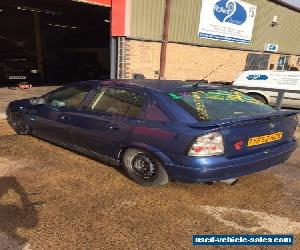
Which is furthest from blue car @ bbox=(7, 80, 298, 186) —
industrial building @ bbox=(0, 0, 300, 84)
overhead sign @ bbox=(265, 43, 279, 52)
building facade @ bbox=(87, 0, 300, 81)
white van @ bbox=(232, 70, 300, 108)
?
overhead sign @ bbox=(265, 43, 279, 52)

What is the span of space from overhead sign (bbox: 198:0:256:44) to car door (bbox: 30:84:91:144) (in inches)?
360

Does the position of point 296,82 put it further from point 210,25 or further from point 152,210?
point 152,210

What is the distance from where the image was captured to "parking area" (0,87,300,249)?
10.5ft

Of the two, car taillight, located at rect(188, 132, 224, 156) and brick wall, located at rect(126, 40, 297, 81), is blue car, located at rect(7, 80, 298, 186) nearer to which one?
car taillight, located at rect(188, 132, 224, 156)

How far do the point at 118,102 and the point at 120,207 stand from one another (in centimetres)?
155

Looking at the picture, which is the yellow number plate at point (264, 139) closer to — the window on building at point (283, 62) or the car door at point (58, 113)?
the car door at point (58, 113)

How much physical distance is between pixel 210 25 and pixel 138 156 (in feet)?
35.5

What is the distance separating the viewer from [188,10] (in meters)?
12.6

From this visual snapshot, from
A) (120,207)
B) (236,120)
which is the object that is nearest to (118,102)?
(120,207)

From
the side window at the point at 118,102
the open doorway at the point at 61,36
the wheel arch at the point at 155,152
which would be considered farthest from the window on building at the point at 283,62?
the wheel arch at the point at 155,152

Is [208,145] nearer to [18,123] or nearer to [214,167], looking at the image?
[214,167]

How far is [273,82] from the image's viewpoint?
11.6m

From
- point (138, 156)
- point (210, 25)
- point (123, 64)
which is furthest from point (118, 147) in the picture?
point (210, 25)

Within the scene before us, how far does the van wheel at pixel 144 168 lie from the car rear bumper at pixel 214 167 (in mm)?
187
